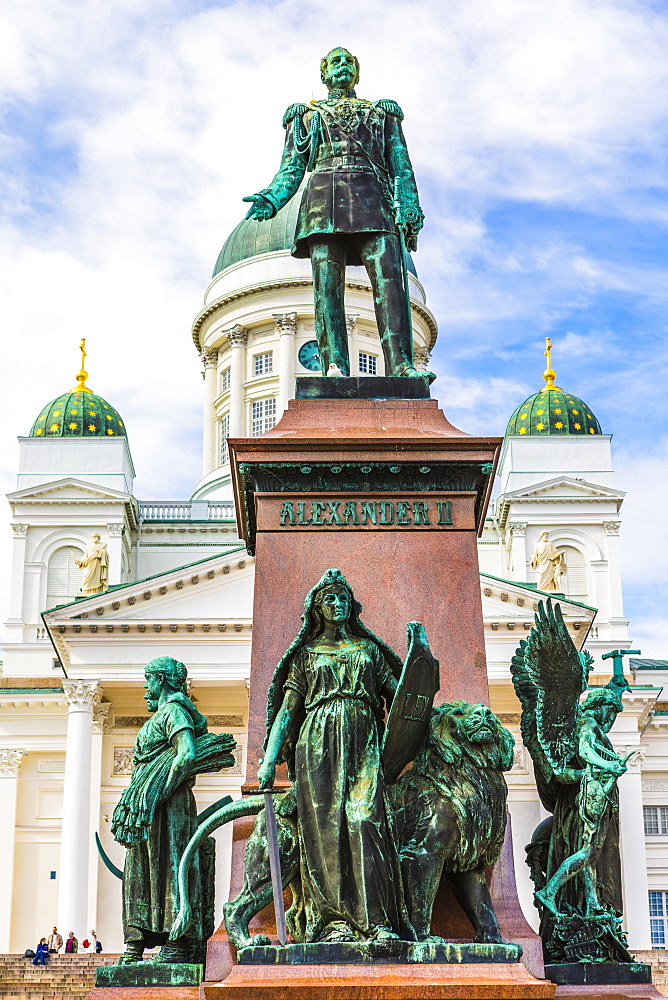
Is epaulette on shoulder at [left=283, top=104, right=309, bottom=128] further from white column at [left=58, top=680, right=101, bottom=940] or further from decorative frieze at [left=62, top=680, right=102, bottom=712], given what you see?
decorative frieze at [left=62, top=680, right=102, bottom=712]

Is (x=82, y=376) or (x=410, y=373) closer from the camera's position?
(x=410, y=373)

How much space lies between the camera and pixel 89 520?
60.4m

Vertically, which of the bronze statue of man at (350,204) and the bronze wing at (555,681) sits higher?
the bronze statue of man at (350,204)

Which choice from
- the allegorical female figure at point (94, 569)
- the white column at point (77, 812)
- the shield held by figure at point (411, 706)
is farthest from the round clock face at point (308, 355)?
the shield held by figure at point (411, 706)

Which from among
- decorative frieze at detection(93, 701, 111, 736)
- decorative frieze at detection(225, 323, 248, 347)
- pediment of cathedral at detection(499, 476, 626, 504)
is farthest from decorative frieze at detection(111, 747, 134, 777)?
decorative frieze at detection(225, 323, 248, 347)

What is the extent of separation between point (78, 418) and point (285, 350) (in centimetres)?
1083

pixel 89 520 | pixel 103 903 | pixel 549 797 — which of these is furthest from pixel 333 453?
pixel 89 520

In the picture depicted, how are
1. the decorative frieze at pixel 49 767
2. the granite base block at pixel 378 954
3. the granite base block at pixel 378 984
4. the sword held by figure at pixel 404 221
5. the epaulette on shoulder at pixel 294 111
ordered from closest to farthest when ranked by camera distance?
the granite base block at pixel 378 984 < the granite base block at pixel 378 954 < the sword held by figure at pixel 404 221 < the epaulette on shoulder at pixel 294 111 < the decorative frieze at pixel 49 767

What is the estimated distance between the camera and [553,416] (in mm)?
62125

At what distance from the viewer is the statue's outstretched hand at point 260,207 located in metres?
9.66

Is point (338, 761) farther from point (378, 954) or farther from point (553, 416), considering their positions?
point (553, 416)

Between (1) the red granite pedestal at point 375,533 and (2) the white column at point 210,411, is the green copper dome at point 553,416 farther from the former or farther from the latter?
(1) the red granite pedestal at point 375,533

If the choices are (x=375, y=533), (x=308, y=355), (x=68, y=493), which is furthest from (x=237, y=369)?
(x=375, y=533)

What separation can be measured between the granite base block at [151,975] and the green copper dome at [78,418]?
54486mm
